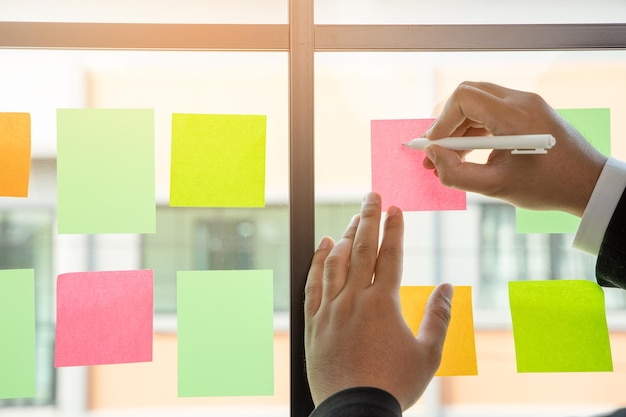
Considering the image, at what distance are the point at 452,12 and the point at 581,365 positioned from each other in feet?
1.75

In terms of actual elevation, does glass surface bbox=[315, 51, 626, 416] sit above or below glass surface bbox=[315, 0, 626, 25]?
below

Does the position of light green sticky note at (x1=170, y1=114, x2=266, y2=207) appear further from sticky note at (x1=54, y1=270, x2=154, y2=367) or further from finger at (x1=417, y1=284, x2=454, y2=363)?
finger at (x1=417, y1=284, x2=454, y2=363)

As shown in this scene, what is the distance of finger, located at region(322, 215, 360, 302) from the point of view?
0.60 meters

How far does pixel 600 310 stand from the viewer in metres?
0.70

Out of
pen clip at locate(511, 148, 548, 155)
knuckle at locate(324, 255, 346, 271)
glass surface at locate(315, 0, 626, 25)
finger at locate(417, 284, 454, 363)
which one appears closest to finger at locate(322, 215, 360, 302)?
knuckle at locate(324, 255, 346, 271)

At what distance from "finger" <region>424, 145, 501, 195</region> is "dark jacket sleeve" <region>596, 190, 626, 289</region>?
0.43 ft

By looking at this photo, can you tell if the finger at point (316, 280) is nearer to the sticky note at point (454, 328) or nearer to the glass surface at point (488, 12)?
the sticky note at point (454, 328)

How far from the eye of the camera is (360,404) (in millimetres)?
483

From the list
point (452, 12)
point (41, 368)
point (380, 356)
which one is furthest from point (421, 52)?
point (41, 368)

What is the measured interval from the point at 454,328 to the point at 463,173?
8.5 inches

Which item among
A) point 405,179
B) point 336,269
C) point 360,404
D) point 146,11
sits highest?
point 146,11

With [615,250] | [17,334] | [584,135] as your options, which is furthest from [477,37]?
[17,334]

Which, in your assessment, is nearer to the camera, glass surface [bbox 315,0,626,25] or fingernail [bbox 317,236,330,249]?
fingernail [bbox 317,236,330,249]

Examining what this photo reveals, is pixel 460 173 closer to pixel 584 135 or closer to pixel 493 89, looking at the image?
pixel 493 89
